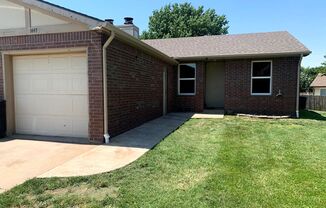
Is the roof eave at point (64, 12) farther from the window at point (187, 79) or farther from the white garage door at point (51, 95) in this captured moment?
the window at point (187, 79)

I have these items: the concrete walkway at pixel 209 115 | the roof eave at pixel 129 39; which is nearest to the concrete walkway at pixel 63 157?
the roof eave at pixel 129 39

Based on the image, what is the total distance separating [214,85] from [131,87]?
7801 mm

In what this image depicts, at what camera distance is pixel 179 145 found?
6.29 meters

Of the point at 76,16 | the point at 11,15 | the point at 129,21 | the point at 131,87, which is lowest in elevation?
the point at 131,87

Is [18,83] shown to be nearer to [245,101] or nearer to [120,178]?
[120,178]

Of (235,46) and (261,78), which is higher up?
(235,46)

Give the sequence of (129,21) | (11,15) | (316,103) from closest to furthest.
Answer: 1. (11,15)
2. (129,21)
3. (316,103)

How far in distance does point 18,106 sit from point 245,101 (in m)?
9.63

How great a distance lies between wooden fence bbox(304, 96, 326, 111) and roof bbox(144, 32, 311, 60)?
5.45 m

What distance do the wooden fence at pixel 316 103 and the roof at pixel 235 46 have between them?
5.45 metres

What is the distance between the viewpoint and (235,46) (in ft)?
44.2

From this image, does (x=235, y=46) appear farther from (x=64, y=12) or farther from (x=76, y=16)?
(x=64, y=12)

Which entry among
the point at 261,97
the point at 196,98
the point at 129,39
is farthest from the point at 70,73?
the point at 261,97

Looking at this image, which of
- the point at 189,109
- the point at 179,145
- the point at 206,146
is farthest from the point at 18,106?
the point at 189,109
